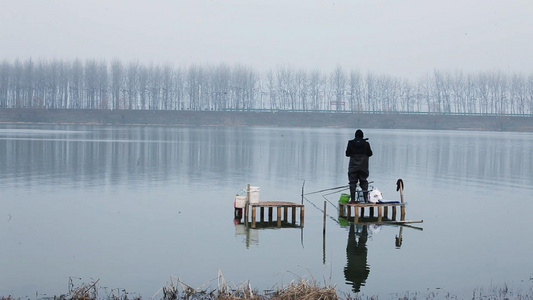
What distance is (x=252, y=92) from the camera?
439 ft

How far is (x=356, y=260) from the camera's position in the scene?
1317 centimetres

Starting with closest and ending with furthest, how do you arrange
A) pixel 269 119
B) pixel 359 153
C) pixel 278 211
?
1. pixel 278 211
2. pixel 359 153
3. pixel 269 119

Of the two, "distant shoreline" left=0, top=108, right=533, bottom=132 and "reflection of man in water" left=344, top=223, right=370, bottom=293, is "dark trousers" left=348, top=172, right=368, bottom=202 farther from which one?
"distant shoreline" left=0, top=108, right=533, bottom=132

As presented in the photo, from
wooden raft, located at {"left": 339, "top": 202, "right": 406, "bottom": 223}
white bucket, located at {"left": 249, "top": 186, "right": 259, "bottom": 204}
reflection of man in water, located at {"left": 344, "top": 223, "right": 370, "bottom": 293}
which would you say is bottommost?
reflection of man in water, located at {"left": 344, "top": 223, "right": 370, "bottom": 293}

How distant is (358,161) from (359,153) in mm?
242

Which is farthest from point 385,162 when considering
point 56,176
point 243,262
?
point 243,262

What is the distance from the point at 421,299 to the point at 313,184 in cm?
1452

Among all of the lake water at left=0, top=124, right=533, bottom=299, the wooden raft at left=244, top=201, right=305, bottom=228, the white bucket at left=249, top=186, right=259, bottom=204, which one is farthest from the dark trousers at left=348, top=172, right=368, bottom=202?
the white bucket at left=249, top=186, right=259, bottom=204

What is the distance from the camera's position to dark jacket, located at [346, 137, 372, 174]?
17.4m

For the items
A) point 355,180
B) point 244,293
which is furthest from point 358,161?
point 244,293

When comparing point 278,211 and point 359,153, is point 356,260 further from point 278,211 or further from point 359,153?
point 359,153

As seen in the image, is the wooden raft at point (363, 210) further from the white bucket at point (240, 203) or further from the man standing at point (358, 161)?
the white bucket at point (240, 203)

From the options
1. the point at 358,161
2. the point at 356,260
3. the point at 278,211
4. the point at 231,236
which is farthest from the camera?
the point at 358,161

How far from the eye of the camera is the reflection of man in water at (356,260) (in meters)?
11.8
